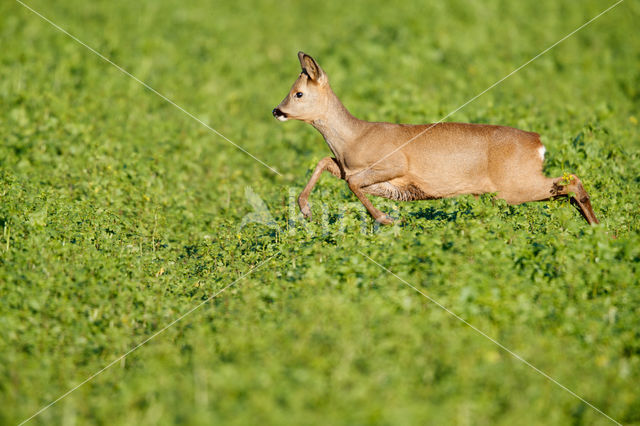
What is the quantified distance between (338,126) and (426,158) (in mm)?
1119

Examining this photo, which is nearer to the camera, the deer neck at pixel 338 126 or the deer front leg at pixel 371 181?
the deer front leg at pixel 371 181

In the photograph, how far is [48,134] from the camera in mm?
10773

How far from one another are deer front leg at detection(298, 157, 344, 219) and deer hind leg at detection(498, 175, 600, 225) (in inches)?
77.6

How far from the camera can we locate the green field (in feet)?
16.7

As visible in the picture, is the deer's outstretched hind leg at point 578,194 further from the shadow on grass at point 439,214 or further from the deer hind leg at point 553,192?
the shadow on grass at point 439,214

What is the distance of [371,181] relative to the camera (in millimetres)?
8383

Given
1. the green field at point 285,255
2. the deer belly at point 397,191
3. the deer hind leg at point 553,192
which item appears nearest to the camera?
the green field at point 285,255

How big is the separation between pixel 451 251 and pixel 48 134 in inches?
270

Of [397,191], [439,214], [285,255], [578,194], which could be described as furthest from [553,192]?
[285,255]

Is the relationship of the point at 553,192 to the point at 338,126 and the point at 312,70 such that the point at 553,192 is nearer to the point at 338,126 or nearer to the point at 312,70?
the point at 338,126

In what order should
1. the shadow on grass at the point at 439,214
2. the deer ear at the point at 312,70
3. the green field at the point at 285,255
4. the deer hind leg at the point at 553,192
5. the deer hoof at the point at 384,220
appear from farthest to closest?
the deer ear at the point at 312,70 < the deer hind leg at the point at 553,192 < the deer hoof at the point at 384,220 < the shadow on grass at the point at 439,214 < the green field at the point at 285,255

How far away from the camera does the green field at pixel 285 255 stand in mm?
5094

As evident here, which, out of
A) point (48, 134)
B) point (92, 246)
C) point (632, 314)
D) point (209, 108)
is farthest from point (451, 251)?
point (209, 108)

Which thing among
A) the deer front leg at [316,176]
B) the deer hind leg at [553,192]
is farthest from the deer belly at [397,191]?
the deer hind leg at [553,192]
